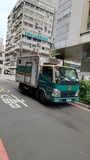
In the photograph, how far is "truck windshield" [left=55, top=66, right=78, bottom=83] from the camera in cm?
876

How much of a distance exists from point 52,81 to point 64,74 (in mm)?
881

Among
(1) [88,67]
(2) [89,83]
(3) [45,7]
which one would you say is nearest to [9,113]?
(2) [89,83]

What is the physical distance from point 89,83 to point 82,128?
410cm

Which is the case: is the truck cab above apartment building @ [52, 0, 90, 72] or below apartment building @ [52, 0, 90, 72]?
below

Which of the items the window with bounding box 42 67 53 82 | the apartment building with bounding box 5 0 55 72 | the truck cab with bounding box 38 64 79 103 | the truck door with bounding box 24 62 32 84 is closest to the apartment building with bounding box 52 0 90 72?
the truck door with bounding box 24 62 32 84

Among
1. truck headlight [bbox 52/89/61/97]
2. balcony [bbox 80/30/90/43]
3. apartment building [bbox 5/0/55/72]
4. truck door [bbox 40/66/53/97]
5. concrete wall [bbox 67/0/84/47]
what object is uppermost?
apartment building [bbox 5/0/55/72]

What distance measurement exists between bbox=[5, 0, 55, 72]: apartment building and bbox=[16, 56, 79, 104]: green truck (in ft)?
187

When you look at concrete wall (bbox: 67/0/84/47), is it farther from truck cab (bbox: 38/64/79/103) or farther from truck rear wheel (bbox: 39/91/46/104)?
truck rear wheel (bbox: 39/91/46/104)

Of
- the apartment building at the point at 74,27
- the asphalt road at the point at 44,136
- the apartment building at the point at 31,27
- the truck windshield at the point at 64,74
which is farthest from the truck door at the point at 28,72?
A: the apartment building at the point at 31,27

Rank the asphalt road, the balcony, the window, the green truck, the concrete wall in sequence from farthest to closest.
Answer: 1. the concrete wall
2. the balcony
3. the window
4. the green truck
5. the asphalt road

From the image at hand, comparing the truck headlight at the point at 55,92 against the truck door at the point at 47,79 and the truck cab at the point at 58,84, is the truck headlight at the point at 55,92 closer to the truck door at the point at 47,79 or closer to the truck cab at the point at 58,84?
the truck cab at the point at 58,84

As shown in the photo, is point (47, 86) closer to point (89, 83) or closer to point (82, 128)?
point (89, 83)

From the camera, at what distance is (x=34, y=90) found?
35.3 ft

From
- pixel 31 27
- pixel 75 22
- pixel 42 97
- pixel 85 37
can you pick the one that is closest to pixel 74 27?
pixel 75 22
